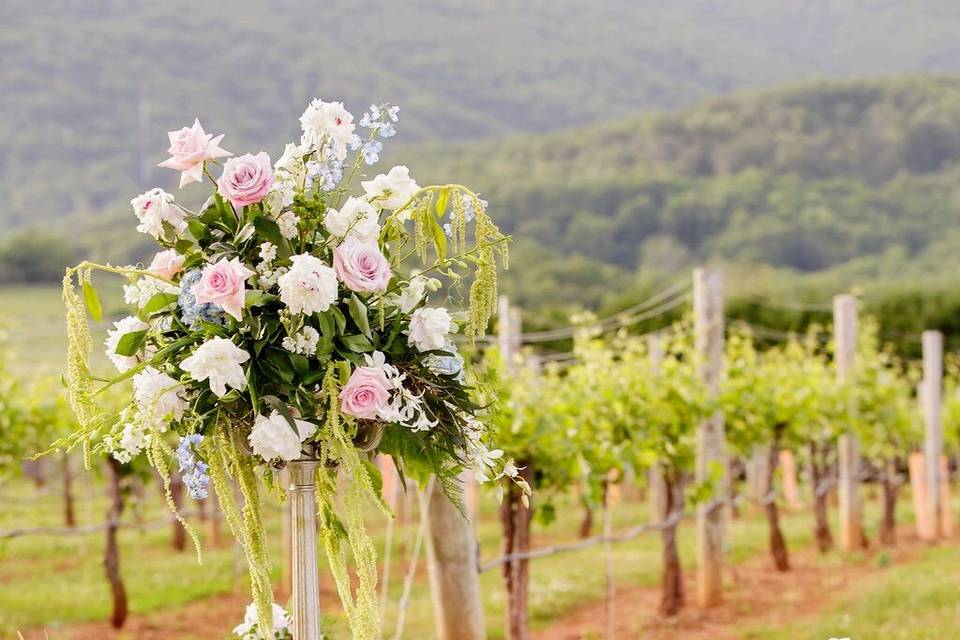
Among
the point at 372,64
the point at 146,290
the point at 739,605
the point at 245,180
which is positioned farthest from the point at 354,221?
the point at 372,64

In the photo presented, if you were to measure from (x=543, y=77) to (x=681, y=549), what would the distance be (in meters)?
100

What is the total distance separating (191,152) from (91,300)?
17.2 inches

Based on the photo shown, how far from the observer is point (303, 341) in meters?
2.66

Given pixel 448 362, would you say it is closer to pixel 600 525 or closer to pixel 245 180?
pixel 245 180

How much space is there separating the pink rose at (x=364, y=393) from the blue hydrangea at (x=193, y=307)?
0.35m

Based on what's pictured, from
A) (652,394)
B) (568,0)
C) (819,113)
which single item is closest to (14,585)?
(652,394)

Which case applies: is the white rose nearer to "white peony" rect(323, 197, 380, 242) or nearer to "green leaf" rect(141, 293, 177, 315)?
"green leaf" rect(141, 293, 177, 315)

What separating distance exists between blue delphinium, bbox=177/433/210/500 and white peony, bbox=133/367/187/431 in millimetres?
68

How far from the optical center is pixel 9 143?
7469cm

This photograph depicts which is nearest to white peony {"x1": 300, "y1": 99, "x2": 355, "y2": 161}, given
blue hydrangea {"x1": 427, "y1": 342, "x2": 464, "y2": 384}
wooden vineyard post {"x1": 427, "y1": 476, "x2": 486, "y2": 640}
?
blue hydrangea {"x1": 427, "y1": 342, "x2": 464, "y2": 384}

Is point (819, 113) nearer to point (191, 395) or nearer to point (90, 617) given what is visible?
point (90, 617)

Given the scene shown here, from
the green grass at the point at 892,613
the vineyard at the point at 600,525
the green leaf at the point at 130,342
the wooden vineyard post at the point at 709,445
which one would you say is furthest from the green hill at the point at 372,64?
the green leaf at the point at 130,342

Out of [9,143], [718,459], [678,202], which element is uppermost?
[9,143]

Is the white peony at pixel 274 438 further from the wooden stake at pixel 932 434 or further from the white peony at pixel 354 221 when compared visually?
the wooden stake at pixel 932 434
